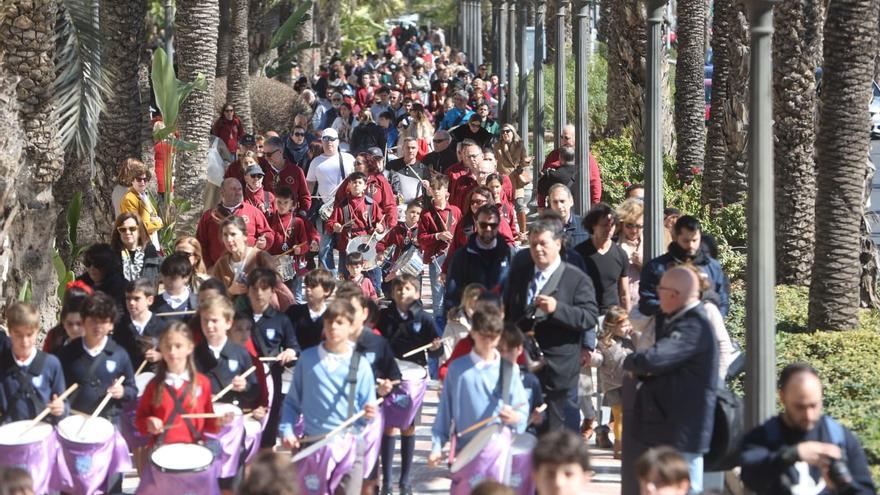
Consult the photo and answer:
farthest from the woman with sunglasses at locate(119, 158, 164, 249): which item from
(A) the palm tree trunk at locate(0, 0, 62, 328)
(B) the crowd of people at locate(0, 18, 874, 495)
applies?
(B) the crowd of people at locate(0, 18, 874, 495)

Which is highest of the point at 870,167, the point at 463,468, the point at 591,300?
the point at 870,167

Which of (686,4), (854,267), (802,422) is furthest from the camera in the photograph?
(686,4)

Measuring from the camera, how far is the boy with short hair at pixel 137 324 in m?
9.96

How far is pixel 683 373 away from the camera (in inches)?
326

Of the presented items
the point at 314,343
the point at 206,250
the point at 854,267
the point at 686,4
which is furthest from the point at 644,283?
the point at 686,4

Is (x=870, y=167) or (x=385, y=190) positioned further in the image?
(x=385, y=190)

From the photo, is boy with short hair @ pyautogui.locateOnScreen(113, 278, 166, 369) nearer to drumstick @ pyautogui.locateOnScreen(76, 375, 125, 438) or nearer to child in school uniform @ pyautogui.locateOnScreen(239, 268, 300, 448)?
child in school uniform @ pyautogui.locateOnScreen(239, 268, 300, 448)

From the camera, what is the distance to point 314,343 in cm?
1016

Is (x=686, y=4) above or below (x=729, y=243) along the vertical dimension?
above

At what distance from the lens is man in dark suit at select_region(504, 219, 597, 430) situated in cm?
966

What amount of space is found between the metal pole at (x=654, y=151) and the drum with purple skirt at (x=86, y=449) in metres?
4.08

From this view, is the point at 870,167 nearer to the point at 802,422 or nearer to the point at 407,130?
the point at 802,422

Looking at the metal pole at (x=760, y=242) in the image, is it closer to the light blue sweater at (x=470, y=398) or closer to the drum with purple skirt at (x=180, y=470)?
the light blue sweater at (x=470, y=398)

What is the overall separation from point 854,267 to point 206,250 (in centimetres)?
509
